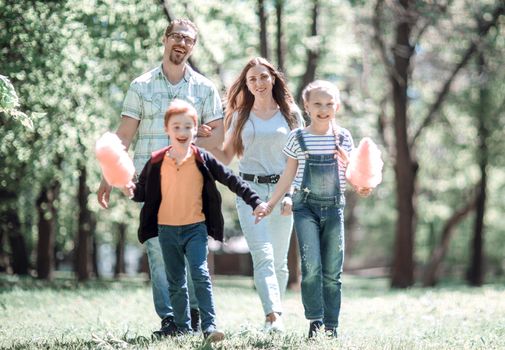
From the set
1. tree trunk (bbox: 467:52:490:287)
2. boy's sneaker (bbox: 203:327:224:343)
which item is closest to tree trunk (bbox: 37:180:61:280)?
tree trunk (bbox: 467:52:490:287)

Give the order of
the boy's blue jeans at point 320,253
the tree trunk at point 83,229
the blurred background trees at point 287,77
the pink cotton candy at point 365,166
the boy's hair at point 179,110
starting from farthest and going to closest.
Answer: the tree trunk at point 83,229
the blurred background trees at point 287,77
the boy's blue jeans at point 320,253
the pink cotton candy at point 365,166
the boy's hair at point 179,110

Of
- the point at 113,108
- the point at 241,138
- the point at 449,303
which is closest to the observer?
the point at 241,138

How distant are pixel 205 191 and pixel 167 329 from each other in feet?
4.30

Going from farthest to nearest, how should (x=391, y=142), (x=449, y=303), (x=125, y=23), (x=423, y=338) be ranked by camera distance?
(x=391, y=142) < (x=125, y=23) < (x=449, y=303) < (x=423, y=338)

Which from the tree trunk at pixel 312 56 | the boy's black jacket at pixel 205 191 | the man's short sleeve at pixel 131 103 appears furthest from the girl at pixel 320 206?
the tree trunk at pixel 312 56

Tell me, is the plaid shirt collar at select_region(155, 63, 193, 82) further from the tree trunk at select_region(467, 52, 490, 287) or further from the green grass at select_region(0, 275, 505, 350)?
the tree trunk at select_region(467, 52, 490, 287)

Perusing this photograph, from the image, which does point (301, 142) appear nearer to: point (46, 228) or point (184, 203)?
point (184, 203)

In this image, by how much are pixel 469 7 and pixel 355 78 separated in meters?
6.99

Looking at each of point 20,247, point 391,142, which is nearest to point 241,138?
point 391,142

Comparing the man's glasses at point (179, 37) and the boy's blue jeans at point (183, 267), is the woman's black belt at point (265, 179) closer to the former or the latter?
the boy's blue jeans at point (183, 267)

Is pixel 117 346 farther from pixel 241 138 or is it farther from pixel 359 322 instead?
pixel 359 322

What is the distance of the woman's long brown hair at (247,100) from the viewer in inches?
298

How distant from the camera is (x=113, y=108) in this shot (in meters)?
17.6

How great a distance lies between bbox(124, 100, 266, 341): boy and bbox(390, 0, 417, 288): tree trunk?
14060 millimetres
